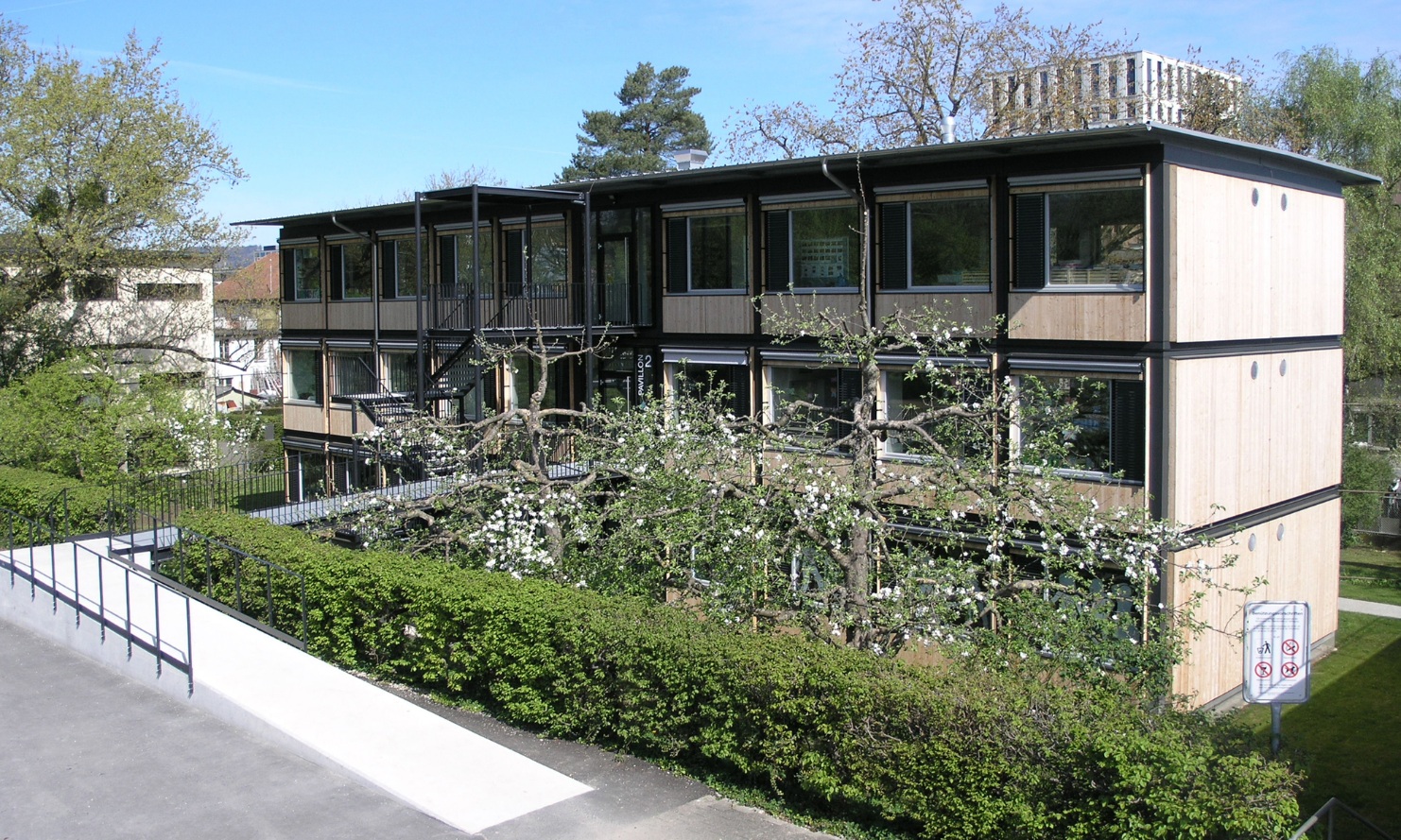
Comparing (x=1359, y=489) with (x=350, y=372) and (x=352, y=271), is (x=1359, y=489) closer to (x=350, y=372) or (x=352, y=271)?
(x=350, y=372)

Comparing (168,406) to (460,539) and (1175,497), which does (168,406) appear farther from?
(1175,497)

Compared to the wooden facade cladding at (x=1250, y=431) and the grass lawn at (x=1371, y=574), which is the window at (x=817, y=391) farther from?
the grass lawn at (x=1371, y=574)

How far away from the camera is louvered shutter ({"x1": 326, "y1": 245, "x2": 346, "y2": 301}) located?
30.9 m

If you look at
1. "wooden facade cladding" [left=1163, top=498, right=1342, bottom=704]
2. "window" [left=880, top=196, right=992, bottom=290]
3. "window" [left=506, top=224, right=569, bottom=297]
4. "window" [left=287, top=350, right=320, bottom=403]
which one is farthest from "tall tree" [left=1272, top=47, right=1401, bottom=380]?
"window" [left=287, top=350, right=320, bottom=403]

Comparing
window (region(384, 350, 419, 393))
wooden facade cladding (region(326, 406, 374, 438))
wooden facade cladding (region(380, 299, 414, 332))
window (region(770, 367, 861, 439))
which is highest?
wooden facade cladding (region(380, 299, 414, 332))

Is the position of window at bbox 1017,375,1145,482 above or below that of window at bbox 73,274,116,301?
below

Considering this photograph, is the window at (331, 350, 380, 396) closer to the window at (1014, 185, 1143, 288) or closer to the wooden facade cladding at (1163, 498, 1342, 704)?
the window at (1014, 185, 1143, 288)

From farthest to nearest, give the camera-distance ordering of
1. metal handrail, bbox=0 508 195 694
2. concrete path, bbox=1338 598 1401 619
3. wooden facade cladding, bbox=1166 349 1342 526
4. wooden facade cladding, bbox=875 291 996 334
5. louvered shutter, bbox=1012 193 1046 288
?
concrete path, bbox=1338 598 1401 619, wooden facade cladding, bbox=875 291 996 334, louvered shutter, bbox=1012 193 1046 288, wooden facade cladding, bbox=1166 349 1342 526, metal handrail, bbox=0 508 195 694

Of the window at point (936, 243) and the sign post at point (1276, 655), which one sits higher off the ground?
the window at point (936, 243)

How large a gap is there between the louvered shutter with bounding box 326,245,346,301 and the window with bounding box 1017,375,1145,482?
19.4 m

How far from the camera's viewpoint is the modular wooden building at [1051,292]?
16547 mm

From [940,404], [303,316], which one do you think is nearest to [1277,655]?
[940,404]

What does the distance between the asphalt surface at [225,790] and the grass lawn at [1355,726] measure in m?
6.48

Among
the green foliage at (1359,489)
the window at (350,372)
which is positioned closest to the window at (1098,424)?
the green foliage at (1359,489)
